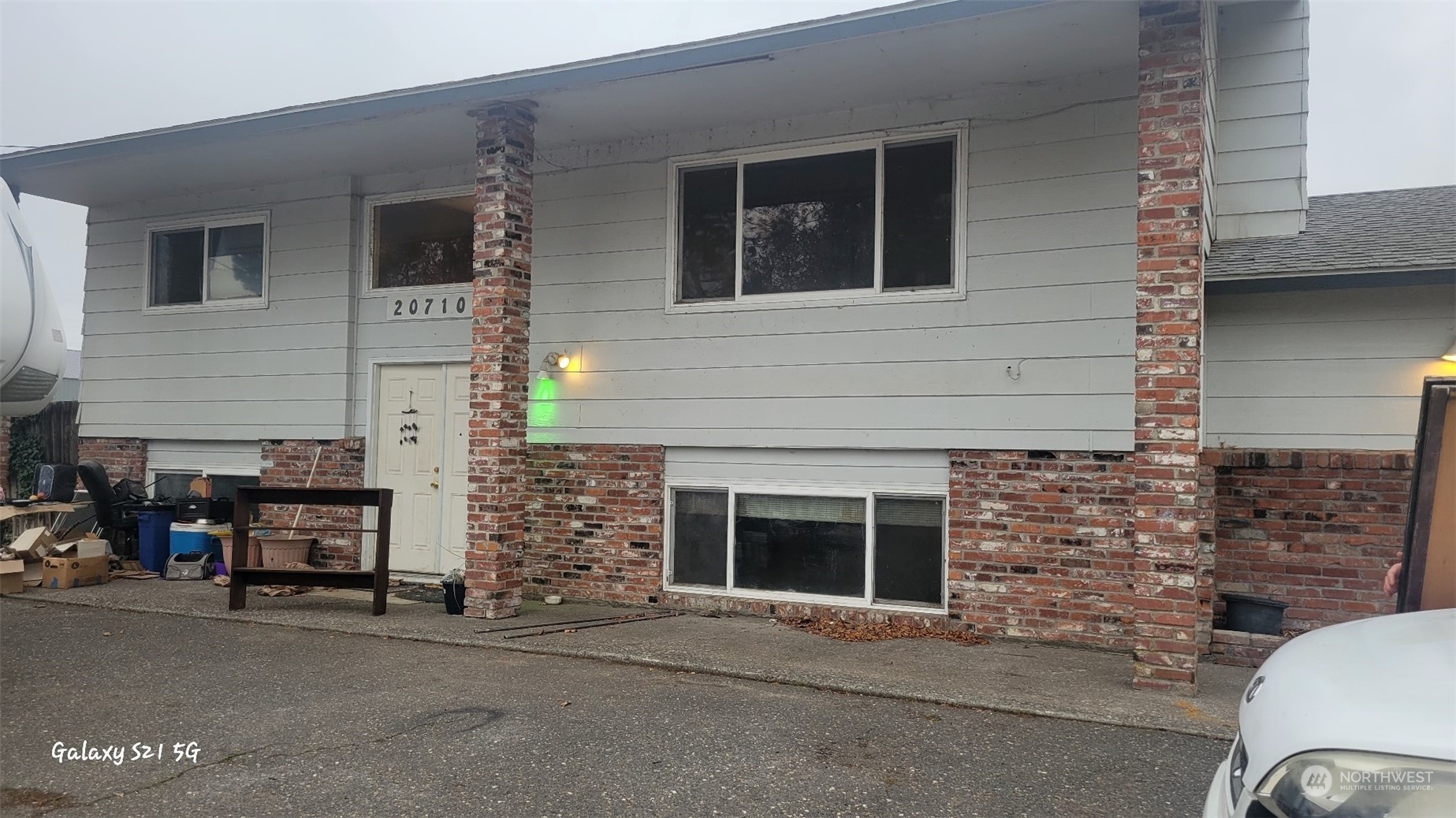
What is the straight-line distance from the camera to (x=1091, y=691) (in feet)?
17.7

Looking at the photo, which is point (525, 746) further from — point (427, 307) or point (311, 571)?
point (427, 307)

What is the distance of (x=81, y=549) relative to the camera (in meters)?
9.04

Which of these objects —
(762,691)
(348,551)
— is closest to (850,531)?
(762,691)

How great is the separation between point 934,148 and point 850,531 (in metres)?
3.05

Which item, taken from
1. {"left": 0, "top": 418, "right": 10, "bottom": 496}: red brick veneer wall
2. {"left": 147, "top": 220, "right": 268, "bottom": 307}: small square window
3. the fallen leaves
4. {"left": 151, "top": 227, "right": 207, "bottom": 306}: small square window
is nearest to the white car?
the fallen leaves

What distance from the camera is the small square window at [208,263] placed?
10.2 meters

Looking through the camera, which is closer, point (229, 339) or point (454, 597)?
point (454, 597)

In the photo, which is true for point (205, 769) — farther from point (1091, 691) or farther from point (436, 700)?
point (1091, 691)

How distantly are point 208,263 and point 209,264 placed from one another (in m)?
0.01

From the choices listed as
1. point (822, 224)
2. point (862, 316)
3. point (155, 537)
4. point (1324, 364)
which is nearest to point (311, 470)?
point (155, 537)

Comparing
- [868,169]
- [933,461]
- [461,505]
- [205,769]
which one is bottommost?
[205,769]

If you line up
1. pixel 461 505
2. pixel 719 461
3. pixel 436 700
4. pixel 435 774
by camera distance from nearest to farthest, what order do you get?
pixel 435 774
pixel 436 700
pixel 719 461
pixel 461 505

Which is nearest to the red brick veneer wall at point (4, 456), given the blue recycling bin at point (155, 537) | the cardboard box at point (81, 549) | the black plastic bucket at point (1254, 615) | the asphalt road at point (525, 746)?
the blue recycling bin at point (155, 537)

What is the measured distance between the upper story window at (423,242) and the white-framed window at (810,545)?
327cm
